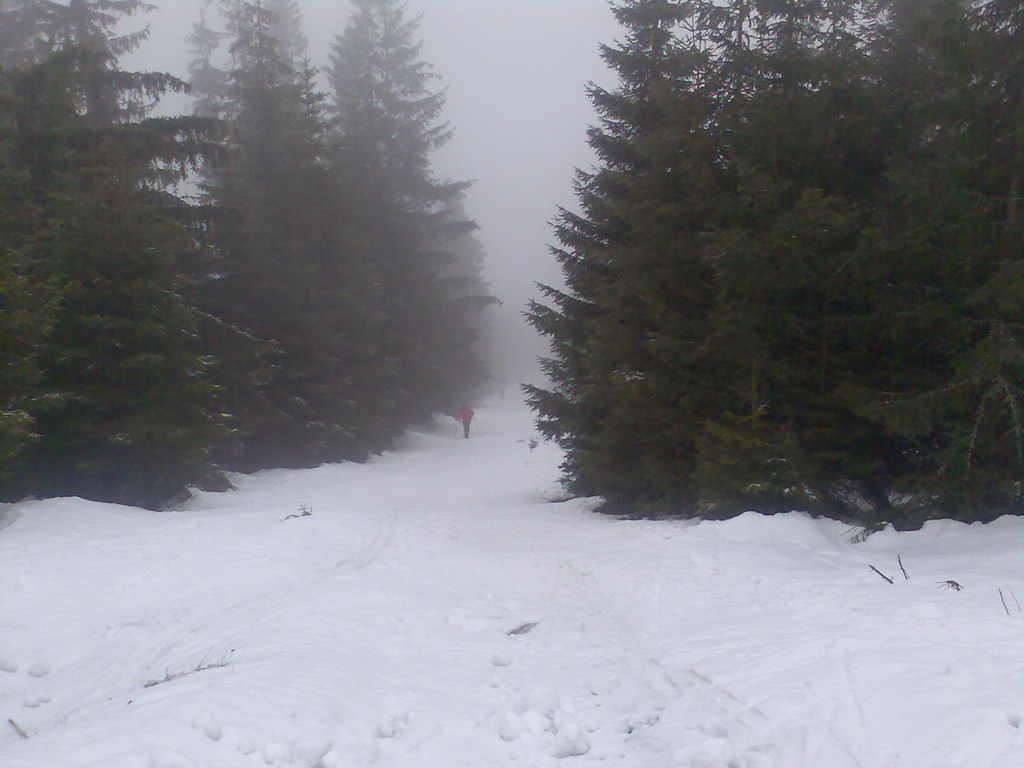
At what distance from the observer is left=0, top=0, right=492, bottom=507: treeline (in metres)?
13.3

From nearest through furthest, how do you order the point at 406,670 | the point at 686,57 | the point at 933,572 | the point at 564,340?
1. the point at 406,670
2. the point at 933,572
3. the point at 686,57
4. the point at 564,340

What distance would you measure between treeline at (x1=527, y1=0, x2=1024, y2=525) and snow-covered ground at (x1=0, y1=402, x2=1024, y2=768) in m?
1.00

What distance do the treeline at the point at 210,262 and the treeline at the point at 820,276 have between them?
8.71 m

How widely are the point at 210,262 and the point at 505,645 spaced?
17364mm

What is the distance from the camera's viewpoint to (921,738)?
434 cm

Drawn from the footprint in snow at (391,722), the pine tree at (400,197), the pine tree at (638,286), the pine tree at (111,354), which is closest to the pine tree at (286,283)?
the pine tree at (400,197)

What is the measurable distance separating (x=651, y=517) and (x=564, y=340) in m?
4.56

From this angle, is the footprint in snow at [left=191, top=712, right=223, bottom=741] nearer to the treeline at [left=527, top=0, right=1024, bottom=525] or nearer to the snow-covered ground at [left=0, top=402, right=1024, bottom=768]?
the snow-covered ground at [left=0, top=402, right=1024, bottom=768]

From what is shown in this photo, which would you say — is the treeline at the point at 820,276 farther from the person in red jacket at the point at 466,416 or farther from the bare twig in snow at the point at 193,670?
the person in red jacket at the point at 466,416

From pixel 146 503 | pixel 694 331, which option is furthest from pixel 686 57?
pixel 146 503

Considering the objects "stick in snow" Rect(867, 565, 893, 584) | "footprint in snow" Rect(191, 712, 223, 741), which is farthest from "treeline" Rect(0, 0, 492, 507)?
"stick in snow" Rect(867, 565, 893, 584)

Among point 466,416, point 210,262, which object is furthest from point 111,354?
point 466,416

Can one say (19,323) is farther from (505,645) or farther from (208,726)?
(505,645)

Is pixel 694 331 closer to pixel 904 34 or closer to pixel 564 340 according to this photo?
pixel 564 340
